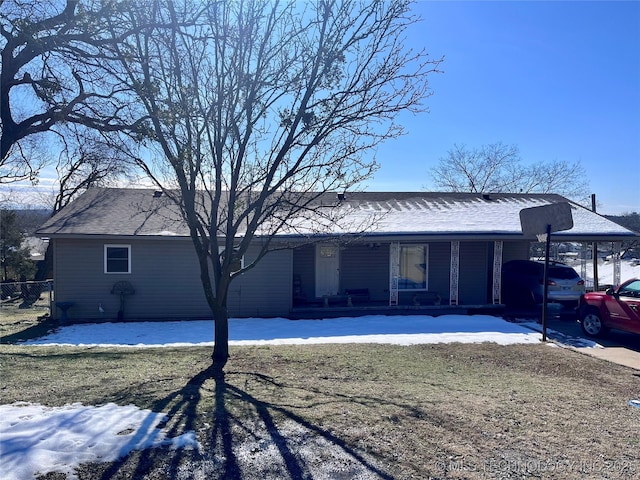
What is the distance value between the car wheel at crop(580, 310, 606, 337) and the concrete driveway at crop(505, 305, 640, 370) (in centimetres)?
14

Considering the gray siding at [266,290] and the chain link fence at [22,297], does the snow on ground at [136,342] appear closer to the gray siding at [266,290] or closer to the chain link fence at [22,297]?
the gray siding at [266,290]

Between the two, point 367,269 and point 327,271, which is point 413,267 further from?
point 327,271

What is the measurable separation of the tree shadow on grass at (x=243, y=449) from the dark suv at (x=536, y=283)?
1202cm

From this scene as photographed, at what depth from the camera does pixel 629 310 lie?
383 inches

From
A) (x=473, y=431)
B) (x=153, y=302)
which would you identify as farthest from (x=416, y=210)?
(x=473, y=431)

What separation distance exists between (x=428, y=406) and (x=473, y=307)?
1048 centimetres

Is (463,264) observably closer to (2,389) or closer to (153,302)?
(153,302)

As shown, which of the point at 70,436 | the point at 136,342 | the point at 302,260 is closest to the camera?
the point at 70,436

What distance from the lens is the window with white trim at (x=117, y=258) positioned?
13.8 m

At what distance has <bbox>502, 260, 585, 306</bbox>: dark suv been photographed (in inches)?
564

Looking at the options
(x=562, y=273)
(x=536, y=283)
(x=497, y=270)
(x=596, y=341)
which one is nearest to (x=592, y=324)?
(x=596, y=341)

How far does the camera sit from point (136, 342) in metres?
10.7

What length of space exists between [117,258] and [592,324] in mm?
12867

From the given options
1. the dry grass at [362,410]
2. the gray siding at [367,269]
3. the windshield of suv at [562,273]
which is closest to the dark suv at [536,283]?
the windshield of suv at [562,273]
